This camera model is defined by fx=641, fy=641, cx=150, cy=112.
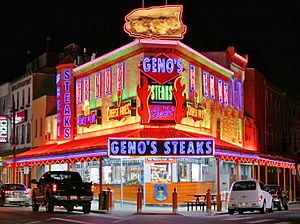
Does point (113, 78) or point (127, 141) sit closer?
point (127, 141)

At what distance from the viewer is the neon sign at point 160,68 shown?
119 feet

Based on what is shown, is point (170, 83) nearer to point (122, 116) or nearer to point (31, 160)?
point (122, 116)

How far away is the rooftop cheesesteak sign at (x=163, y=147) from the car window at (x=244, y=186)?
2686 mm

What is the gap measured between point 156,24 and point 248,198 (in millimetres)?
12022

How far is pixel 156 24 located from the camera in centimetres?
3728

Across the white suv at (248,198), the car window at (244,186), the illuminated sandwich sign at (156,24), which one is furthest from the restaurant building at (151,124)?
the white suv at (248,198)

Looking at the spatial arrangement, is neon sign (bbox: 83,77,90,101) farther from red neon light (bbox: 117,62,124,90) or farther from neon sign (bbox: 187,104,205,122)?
neon sign (bbox: 187,104,205,122)

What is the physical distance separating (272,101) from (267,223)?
3367 cm

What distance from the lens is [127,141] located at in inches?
1320

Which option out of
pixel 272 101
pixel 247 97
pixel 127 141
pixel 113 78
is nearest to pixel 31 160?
pixel 113 78

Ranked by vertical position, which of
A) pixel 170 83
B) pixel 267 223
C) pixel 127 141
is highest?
pixel 170 83

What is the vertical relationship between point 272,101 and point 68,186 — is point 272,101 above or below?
above

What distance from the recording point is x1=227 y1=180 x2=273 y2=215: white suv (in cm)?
3092

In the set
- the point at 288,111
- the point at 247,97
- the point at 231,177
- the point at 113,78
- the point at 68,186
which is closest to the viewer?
the point at 68,186
